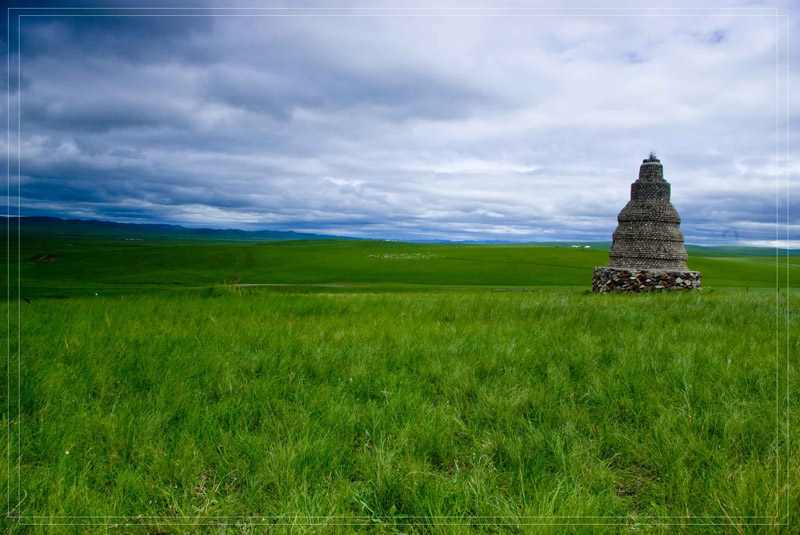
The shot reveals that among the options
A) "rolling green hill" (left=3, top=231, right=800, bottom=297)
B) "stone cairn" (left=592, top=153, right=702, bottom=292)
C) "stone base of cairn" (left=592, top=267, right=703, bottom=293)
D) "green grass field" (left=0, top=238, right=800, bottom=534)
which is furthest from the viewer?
"rolling green hill" (left=3, top=231, right=800, bottom=297)

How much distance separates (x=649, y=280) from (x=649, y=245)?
1.74m

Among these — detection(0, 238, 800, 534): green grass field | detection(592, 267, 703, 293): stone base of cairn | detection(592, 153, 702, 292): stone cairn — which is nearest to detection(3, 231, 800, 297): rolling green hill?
detection(592, 153, 702, 292): stone cairn

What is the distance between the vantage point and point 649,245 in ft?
61.0

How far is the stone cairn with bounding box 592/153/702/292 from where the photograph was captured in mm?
17938

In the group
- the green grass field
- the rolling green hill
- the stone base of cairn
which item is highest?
the stone base of cairn

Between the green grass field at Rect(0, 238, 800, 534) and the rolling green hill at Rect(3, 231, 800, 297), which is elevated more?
the green grass field at Rect(0, 238, 800, 534)

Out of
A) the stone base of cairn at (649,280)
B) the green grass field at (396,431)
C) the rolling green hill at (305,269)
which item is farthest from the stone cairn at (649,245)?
the rolling green hill at (305,269)

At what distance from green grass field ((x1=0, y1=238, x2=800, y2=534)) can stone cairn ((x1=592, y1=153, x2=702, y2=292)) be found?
42.7ft

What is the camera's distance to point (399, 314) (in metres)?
7.99

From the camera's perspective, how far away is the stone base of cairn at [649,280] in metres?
17.8

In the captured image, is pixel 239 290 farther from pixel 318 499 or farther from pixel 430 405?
pixel 318 499

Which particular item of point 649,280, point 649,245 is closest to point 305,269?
point 649,245

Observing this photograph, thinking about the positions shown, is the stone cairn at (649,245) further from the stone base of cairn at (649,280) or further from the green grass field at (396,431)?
the green grass field at (396,431)

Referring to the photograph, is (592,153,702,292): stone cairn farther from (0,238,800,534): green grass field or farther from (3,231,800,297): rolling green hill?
(3,231,800,297): rolling green hill
